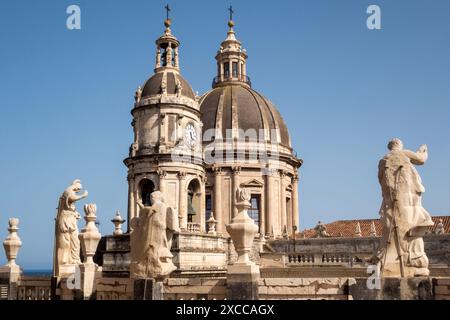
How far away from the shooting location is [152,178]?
1287 inches

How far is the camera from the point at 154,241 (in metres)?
12.1

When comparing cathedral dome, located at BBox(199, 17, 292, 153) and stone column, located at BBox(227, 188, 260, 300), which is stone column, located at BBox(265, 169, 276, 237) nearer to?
cathedral dome, located at BBox(199, 17, 292, 153)

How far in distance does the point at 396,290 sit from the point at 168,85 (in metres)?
25.1

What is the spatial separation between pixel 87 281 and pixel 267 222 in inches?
1186

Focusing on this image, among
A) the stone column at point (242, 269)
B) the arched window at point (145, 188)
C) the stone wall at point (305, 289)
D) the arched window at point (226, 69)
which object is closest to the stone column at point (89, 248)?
the stone column at point (242, 269)

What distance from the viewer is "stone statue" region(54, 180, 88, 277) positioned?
49.6 feet

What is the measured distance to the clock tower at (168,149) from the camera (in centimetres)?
3241

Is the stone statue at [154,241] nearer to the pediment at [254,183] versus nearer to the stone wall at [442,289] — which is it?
the stone wall at [442,289]

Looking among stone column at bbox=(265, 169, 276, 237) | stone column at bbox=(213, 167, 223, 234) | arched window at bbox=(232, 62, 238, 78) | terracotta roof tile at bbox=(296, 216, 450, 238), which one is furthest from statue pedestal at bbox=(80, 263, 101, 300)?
arched window at bbox=(232, 62, 238, 78)

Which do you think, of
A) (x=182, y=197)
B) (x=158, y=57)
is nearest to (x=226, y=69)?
(x=158, y=57)

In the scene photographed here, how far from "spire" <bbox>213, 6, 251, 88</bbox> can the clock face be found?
15949mm

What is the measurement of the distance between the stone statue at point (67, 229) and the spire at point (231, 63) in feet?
116

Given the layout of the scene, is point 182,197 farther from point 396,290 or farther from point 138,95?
point 396,290
